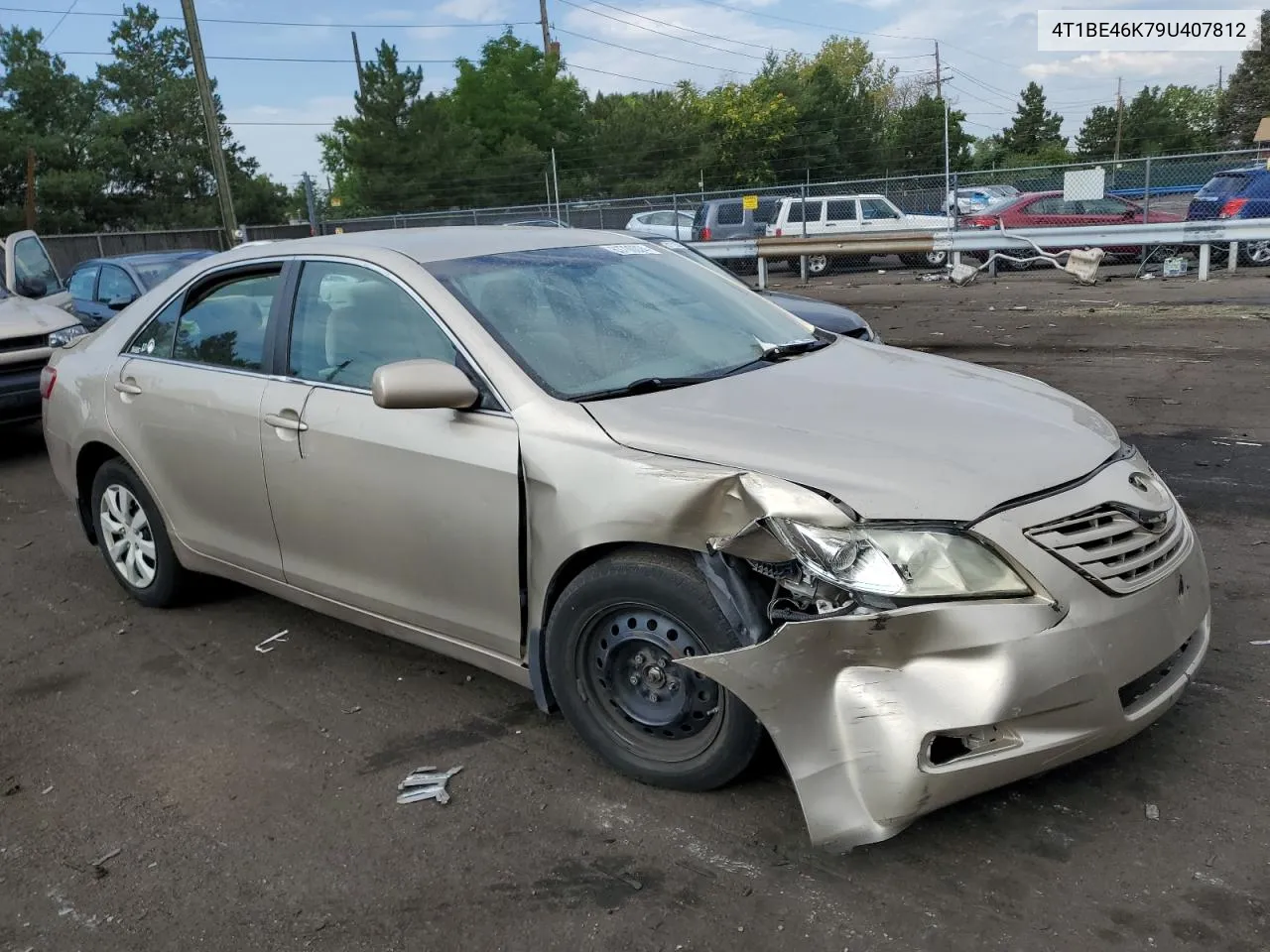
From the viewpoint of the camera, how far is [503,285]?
3.77 metres

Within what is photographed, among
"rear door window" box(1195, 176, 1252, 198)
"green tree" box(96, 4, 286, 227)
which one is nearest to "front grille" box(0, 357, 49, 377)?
"rear door window" box(1195, 176, 1252, 198)

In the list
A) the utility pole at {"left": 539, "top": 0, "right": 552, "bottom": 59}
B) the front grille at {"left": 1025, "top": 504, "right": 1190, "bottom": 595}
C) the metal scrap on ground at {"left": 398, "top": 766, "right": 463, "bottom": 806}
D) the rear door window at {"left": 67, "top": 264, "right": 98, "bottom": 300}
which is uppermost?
the utility pole at {"left": 539, "top": 0, "right": 552, "bottom": 59}

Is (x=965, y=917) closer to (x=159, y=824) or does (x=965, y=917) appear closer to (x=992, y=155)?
(x=159, y=824)

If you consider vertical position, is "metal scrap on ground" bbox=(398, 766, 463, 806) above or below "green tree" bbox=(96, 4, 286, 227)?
below

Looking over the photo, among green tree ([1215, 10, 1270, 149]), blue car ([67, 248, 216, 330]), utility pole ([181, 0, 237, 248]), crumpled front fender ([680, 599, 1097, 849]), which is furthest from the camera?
green tree ([1215, 10, 1270, 149])

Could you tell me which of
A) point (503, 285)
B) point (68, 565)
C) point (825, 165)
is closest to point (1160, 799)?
point (503, 285)

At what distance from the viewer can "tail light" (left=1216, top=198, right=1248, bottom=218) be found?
1706 centimetres

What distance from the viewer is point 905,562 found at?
104 inches

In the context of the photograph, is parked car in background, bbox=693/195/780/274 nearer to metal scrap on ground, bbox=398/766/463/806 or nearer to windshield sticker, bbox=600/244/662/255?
windshield sticker, bbox=600/244/662/255

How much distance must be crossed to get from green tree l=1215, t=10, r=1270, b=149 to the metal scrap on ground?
7825 cm

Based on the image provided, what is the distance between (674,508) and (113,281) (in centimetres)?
1089

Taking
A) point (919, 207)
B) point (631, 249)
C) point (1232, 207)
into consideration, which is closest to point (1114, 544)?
point (631, 249)

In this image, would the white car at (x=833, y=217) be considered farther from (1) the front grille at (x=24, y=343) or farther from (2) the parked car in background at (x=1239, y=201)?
(1) the front grille at (x=24, y=343)

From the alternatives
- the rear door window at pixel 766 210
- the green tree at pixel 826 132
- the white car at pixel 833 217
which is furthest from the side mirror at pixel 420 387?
the green tree at pixel 826 132
